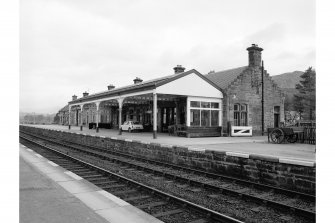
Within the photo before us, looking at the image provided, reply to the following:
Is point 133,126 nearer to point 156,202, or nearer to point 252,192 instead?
point 252,192

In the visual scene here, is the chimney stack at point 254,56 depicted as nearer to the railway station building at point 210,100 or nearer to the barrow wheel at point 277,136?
the railway station building at point 210,100

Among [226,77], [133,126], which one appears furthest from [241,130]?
[133,126]

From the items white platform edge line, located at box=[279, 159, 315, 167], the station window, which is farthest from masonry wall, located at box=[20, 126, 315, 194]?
the station window

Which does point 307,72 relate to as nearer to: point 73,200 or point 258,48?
point 258,48

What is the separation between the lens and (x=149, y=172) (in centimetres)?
984

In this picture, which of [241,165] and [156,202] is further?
[241,165]

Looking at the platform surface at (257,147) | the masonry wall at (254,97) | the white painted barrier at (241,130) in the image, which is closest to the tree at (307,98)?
the masonry wall at (254,97)

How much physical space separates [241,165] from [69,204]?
5.64 meters

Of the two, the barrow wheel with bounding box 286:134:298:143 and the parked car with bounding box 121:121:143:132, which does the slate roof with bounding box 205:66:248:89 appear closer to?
the barrow wheel with bounding box 286:134:298:143

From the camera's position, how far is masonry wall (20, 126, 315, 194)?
7.14m

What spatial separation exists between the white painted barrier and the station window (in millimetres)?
1402

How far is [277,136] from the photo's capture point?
15.2 metres

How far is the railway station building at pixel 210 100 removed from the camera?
63.8 ft

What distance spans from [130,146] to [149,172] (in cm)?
577
